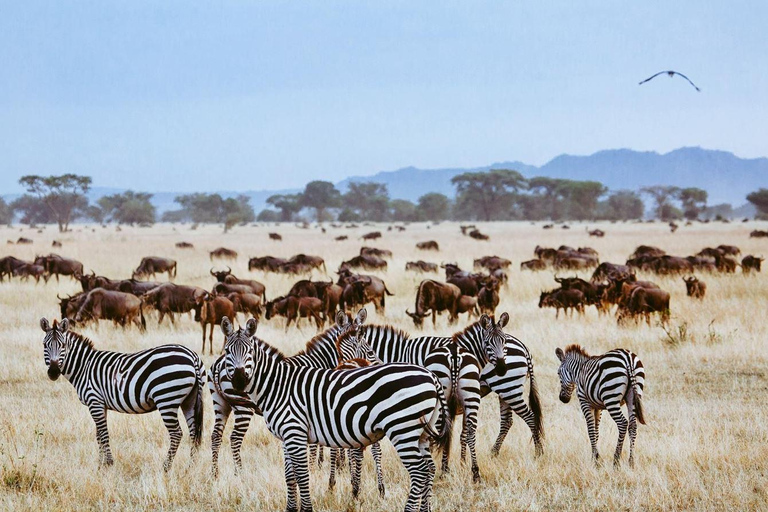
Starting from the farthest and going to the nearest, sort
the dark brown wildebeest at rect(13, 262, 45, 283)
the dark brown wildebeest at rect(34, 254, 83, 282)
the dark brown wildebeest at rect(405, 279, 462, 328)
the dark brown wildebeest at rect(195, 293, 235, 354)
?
1. the dark brown wildebeest at rect(34, 254, 83, 282)
2. the dark brown wildebeest at rect(13, 262, 45, 283)
3. the dark brown wildebeest at rect(405, 279, 462, 328)
4. the dark brown wildebeest at rect(195, 293, 235, 354)

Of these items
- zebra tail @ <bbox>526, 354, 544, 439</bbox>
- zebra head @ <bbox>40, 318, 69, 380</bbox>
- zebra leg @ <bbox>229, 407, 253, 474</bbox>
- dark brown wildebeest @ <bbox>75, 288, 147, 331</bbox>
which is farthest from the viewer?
dark brown wildebeest @ <bbox>75, 288, 147, 331</bbox>

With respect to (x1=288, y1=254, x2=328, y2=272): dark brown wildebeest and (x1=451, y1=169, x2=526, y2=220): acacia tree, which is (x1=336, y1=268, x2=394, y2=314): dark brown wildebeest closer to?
(x1=288, y1=254, x2=328, y2=272): dark brown wildebeest

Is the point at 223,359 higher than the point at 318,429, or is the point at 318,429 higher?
the point at 223,359

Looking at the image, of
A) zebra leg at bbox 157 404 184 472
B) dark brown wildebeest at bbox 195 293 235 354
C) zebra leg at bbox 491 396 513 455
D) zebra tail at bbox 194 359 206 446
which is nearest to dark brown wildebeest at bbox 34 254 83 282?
dark brown wildebeest at bbox 195 293 235 354

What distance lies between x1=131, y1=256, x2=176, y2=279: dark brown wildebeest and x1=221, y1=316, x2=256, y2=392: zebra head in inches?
830

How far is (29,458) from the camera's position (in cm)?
790

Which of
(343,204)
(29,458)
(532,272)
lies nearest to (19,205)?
(343,204)

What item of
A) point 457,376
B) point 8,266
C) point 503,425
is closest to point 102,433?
point 457,376

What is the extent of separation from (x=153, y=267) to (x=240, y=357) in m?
22.1

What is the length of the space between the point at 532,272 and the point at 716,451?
19534mm

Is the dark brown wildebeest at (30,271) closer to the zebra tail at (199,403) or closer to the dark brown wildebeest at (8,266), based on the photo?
the dark brown wildebeest at (8,266)

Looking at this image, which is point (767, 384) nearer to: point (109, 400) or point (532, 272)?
point (109, 400)

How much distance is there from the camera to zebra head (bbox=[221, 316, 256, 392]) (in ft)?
20.4

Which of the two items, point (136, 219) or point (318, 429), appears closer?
point (318, 429)
